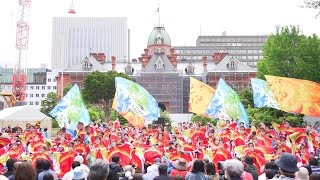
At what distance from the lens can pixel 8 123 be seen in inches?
1172

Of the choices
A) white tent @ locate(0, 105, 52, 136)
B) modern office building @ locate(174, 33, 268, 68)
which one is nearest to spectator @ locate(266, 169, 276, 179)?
white tent @ locate(0, 105, 52, 136)

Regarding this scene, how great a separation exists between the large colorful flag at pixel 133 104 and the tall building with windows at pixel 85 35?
449 feet

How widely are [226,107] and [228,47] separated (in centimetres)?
11422

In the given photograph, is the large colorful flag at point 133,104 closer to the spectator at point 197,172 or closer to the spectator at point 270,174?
the spectator at point 270,174

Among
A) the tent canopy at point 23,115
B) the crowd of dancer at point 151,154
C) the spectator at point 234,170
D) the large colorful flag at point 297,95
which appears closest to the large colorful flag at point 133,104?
the crowd of dancer at point 151,154

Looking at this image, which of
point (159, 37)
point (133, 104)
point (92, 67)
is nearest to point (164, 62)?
point (92, 67)

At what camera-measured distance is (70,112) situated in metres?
16.6

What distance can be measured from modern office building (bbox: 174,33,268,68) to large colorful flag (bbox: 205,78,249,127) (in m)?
110

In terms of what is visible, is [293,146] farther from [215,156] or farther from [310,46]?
[310,46]

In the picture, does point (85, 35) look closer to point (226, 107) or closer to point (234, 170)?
point (226, 107)

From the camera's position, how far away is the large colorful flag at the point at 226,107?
19797mm

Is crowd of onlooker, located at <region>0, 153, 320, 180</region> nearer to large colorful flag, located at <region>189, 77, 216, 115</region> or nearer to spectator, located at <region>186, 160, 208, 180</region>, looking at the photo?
spectator, located at <region>186, 160, 208, 180</region>

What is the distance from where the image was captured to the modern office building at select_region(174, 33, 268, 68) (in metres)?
131

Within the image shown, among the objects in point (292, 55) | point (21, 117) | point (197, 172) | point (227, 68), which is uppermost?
point (227, 68)
